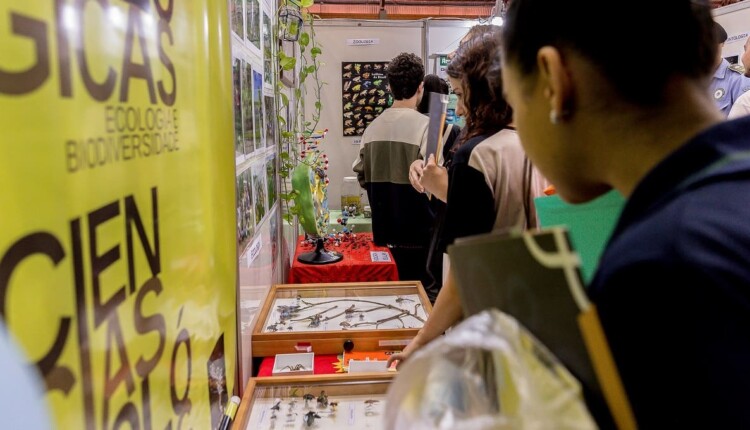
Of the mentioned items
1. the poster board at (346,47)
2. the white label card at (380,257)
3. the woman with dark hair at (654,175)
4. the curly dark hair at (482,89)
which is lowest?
the white label card at (380,257)

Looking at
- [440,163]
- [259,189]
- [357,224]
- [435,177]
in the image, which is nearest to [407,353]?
[435,177]

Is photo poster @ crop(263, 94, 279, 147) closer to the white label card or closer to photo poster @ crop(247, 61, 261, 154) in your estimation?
photo poster @ crop(247, 61, 261, 154)

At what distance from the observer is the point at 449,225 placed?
4.87ft

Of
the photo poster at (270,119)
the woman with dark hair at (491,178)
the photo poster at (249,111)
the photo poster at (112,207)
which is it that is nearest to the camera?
the photo poster at (112,207)

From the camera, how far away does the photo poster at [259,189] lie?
6.31 ft

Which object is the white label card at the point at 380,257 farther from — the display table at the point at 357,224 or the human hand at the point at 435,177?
the human hand at the point at 435,177

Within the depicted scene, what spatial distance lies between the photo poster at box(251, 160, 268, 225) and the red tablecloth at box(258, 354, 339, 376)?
0.48 meters

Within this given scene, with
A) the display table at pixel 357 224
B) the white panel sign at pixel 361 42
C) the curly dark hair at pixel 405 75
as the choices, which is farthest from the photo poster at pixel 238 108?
the white panel sign at pixel 361 42

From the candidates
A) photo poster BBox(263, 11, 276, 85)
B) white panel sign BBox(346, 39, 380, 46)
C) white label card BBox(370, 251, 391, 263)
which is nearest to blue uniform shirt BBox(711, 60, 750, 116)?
white label card BBox(370, 251, 391, 263)

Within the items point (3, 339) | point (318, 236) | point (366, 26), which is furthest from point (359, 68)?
point (3, 339)

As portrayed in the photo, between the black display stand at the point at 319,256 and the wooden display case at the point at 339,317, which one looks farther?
the black display stand at the point at 319,256

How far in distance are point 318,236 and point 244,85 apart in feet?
4.82

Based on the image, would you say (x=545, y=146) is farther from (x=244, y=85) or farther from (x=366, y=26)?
(x=366, y=26)

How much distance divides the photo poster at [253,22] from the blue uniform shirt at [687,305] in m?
1.59
